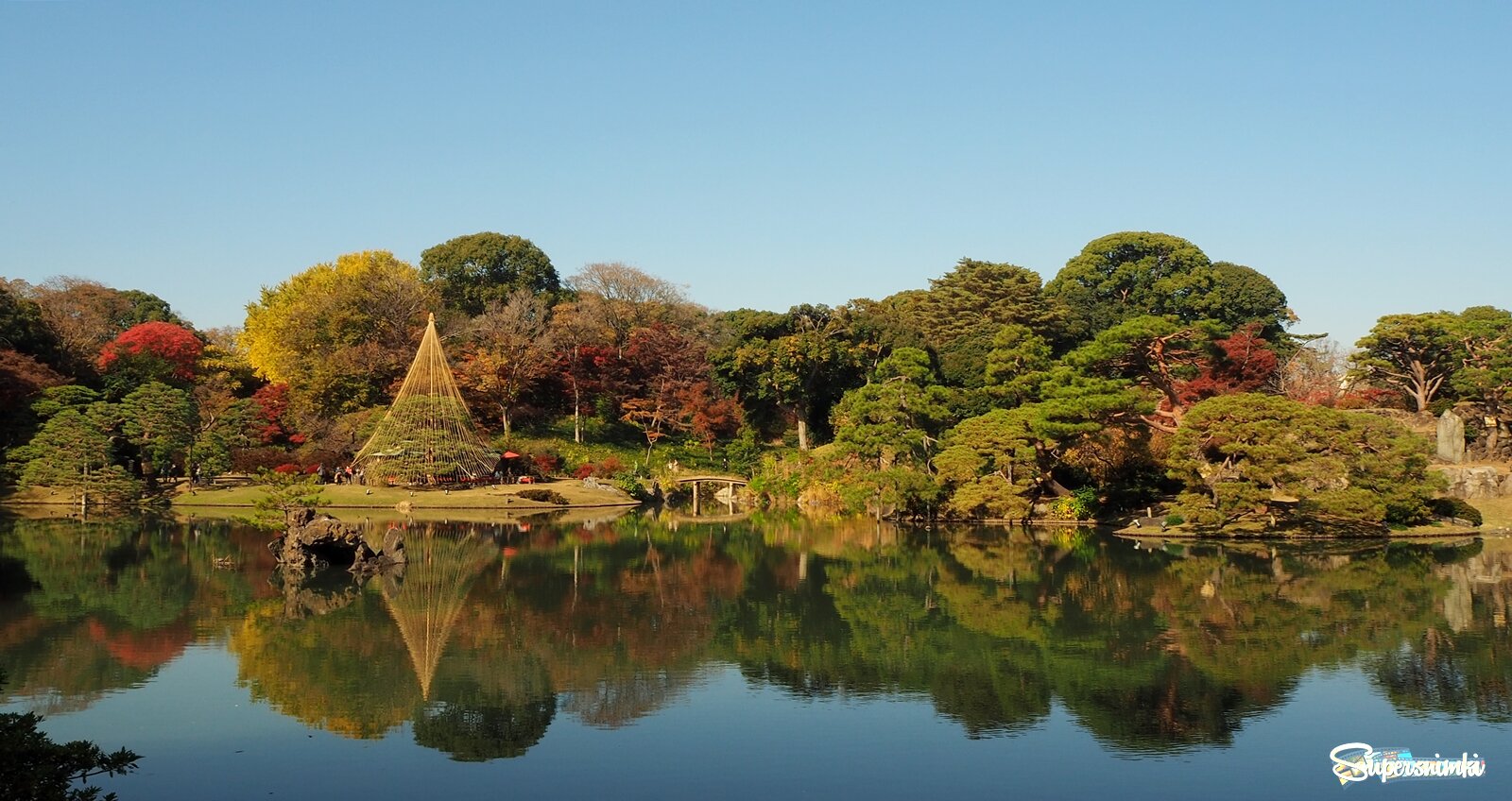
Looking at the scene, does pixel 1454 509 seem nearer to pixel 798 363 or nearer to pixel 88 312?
pixel 798 363

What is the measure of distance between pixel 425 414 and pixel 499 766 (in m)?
30.2

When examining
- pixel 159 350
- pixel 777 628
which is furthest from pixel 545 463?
pixel 777 628

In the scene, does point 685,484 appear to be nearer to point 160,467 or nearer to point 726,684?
point 160,467

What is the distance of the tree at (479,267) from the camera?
5466cm

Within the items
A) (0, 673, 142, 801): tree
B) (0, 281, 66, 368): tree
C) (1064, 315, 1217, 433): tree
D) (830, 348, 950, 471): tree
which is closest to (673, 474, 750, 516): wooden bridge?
(830, 348, 950, 471): tree

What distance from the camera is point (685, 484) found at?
1780 inches

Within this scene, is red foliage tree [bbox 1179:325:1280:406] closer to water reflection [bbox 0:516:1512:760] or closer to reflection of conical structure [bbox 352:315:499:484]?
water reflection [bbox 0:516:1512:760]

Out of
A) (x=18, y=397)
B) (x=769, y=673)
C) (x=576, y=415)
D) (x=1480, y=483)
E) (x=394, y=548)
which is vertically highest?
(x=18, y=397)

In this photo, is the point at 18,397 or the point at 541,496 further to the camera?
the point at 541,496

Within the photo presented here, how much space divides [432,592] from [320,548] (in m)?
4.19

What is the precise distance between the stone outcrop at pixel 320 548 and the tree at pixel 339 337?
2097cm

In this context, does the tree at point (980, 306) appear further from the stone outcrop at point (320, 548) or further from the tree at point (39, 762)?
the tree at point (39, 762)

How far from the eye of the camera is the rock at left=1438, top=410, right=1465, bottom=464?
104 feet

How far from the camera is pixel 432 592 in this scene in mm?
20484
